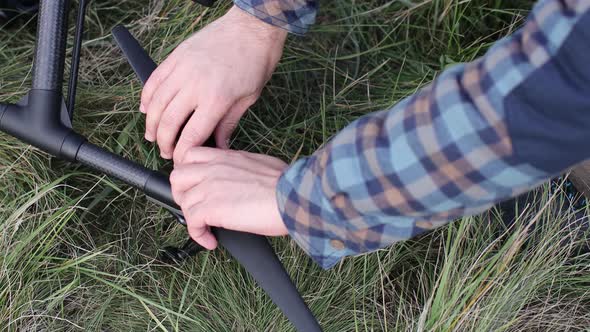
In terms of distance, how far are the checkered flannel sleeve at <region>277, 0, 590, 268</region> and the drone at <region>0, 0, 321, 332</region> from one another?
18cm

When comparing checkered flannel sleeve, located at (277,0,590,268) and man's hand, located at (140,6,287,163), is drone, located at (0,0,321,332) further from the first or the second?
checkered flannel sleeve, located at (277,0,590,268)

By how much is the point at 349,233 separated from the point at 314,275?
456 mm

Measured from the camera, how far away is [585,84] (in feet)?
2.00

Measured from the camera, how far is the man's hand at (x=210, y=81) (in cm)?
98

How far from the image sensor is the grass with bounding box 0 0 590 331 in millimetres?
1141

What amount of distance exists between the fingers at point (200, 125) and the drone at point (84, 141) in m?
0.05

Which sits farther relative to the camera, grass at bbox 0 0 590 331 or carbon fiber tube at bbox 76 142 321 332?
grass at bbox 0 0 590 331

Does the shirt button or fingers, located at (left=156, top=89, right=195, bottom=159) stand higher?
fingers, located at (left=156, top=89, right=195, bottom=159)

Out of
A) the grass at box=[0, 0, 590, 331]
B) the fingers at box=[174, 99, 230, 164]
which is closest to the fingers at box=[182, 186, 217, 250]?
the fingers at box=[174, 99, 230, 164]

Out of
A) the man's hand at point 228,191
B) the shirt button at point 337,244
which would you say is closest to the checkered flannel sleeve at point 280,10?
the man's hand at point 228,191

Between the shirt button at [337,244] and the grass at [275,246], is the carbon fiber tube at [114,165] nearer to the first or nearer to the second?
the grass at [275,246]

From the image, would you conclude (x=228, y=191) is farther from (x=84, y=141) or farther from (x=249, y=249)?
(x=84, y=141)

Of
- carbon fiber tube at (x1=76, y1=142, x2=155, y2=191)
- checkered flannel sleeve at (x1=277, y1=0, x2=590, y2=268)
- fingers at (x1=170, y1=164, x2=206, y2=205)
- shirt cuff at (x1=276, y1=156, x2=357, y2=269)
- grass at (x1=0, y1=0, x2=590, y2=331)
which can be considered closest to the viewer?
checkered flannel sleeve at (x1=277, y1=0, x2=590, y2=268)

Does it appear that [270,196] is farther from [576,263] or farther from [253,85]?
[576,263]
